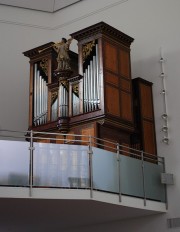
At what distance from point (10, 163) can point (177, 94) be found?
17.1 feet

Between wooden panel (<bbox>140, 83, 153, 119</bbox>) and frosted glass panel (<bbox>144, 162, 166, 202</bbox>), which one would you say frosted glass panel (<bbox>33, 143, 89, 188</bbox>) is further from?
wooden panel (<bbox>140, 83, 153, 119</bbox>)

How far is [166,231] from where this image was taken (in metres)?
12.9

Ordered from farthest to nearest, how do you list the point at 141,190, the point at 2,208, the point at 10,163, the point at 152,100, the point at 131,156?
the point at 152,100 < the point at 131,156 < the point at 141,190 < the point at 2,208 < the point at 10,163

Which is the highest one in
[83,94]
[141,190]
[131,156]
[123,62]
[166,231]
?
[123,62]

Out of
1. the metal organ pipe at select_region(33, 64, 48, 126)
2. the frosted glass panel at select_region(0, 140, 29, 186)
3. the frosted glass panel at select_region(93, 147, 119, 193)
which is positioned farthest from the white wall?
the frosted glass panel at select_region(0, 140, 29, 186)

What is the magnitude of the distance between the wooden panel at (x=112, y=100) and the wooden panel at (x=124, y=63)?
696mm

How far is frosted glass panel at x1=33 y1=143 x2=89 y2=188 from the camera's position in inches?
425

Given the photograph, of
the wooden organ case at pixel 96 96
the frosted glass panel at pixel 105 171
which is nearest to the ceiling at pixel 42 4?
the wooden organ case at pixel 96 96

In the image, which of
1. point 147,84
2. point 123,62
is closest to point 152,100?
point 147,84

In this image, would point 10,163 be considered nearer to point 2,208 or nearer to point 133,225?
point 2,208

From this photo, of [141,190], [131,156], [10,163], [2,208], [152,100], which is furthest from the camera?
[152,100]

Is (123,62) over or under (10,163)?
over

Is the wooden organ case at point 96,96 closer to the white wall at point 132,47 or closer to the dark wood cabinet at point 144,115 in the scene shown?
the dark wood cabinet at point 144,115

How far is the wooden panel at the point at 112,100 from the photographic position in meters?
12.6
